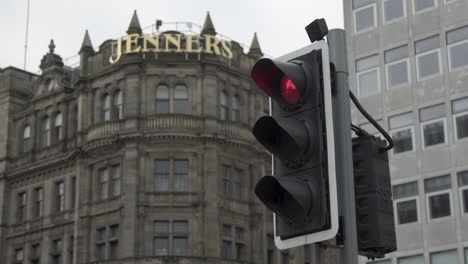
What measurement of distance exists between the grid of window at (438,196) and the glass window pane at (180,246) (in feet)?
→ 79.5

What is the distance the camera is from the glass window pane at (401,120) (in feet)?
125

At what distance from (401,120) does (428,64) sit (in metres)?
2.55

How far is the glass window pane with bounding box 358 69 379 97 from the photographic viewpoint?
129 ft

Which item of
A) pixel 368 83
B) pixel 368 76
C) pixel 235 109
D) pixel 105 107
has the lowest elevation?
pixel 368 83

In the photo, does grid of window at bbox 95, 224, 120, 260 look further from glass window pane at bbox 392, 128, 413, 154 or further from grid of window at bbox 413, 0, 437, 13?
grid of window at bbox 413, 0, 437, 13

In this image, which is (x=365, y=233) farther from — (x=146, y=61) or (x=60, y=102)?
(x=60, y=102)

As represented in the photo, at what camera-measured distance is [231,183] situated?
61.1 m

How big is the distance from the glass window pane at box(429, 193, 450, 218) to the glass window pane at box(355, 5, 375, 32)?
27.9ft

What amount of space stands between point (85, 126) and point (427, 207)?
32.8 m

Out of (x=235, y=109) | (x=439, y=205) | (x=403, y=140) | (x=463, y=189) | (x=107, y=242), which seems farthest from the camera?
(x=235, y=109)

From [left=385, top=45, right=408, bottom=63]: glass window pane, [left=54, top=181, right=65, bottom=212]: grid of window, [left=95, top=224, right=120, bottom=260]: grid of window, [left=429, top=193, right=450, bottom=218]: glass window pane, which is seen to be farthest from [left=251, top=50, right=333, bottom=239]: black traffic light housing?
[left=54, top=181, right=65, bottom=212]: grid of window

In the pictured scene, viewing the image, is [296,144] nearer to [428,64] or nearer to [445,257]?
[445,257]

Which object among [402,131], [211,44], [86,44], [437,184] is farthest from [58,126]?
[437,184]

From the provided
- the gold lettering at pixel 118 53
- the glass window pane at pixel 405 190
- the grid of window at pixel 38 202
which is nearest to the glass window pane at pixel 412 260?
the glass window pane at pixel 405 190
